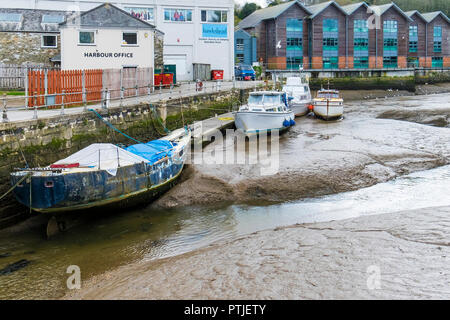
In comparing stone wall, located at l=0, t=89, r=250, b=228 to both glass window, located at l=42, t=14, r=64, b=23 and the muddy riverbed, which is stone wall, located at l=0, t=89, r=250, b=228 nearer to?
the muddy riverbed

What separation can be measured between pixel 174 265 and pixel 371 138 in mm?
15202

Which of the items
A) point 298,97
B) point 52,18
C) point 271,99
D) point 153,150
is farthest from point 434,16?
point 153,150

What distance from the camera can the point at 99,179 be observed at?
41.7 ft

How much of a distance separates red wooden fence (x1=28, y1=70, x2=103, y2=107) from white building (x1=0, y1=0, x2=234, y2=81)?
18.7m

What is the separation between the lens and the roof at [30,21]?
3117cm

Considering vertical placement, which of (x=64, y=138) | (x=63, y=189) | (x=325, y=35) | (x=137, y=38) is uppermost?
(x=325, y=35)

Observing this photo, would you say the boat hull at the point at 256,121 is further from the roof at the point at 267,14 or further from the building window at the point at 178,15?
the roof at the point at 267,14

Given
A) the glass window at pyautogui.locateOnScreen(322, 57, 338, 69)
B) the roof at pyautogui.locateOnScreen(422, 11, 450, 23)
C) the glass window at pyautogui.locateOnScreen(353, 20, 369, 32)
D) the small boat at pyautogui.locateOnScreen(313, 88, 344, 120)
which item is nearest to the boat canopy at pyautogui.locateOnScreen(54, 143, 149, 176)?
the small boat at pyautogui.locateOnScreen(313, 88, 344, 120)

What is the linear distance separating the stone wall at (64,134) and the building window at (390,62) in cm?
4713

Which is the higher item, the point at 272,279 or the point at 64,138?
the point at 64,138

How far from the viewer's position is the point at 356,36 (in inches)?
2445

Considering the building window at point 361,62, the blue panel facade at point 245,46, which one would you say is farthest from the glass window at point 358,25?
the blue panel facade at point 245,46

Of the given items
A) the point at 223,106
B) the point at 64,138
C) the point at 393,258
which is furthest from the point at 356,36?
the point at 393,258
